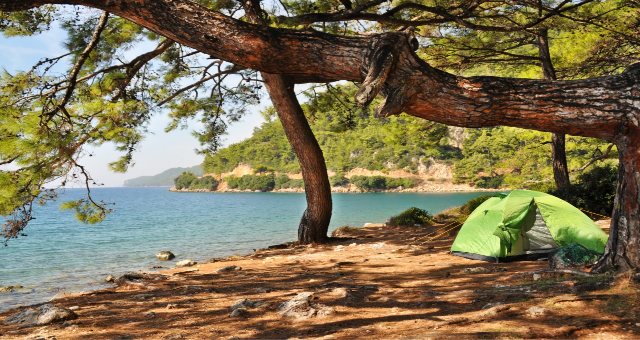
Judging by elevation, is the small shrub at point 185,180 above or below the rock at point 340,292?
above

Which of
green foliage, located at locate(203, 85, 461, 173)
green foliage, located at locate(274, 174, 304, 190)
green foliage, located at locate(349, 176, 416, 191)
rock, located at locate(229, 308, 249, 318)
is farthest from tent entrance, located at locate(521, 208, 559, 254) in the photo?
green foliage, located at locate(274, 174, 304, 190)

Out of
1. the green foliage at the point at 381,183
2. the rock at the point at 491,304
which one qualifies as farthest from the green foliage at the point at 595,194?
the green foliage at the point at 381,183

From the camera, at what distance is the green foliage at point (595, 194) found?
1321 centimetres

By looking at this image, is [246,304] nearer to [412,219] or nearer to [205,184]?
[412,219]

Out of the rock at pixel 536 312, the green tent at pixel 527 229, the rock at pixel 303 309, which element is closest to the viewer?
the rock at pixel 536 312

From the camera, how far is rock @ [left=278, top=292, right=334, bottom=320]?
4.79 m

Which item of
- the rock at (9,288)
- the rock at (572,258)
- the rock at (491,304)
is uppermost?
the rock at (572,258)

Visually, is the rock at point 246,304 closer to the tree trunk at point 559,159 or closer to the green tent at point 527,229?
the green tent at point 527,229

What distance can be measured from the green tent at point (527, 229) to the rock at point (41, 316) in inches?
237

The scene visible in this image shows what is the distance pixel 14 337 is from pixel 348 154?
97414 mm

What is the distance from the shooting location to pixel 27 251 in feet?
73.1

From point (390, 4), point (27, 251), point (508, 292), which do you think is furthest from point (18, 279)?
point (508, 292)

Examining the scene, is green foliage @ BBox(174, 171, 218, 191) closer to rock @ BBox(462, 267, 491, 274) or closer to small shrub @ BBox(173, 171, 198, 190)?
small shrub @ BBox(173, 171, 198, 190)

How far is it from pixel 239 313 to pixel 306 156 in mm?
6505
